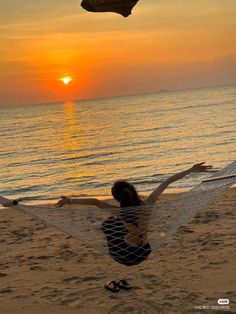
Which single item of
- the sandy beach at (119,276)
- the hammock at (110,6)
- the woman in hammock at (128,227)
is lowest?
the sandy beach at (119,276)

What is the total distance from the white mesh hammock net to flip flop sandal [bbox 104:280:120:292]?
0.43 metres

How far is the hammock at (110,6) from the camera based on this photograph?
2883 mm

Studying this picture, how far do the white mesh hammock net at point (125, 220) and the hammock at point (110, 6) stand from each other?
4.50 ft

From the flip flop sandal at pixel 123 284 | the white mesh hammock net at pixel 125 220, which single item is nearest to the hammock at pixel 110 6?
the white mesh hammock net at pixel 125 220

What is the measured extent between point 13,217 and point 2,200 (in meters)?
4.38

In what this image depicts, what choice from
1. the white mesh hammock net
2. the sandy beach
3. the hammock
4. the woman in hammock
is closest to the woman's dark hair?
the woman in hammock

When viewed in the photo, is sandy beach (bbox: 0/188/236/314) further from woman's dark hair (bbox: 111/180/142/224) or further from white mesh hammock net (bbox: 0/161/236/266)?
woman's dark hair (bbox: 111/180/142/224)

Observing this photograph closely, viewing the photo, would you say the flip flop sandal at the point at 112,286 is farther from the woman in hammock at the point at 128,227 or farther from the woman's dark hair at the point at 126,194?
the woman's dark hair at the point at 126,194

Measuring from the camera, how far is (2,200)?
2.98 metres

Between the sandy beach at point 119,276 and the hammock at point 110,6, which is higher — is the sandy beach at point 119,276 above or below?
below

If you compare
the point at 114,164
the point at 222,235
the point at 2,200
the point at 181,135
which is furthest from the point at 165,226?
the point at 181,135

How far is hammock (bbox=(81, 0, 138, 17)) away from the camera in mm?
2883

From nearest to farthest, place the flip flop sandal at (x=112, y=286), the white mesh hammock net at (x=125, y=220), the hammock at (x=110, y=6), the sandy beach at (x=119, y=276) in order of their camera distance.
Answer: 1. the hammock at (x=110, y=6)
2. the white mesh hammock net at (x=125, y=220)
3. the sandy beach at (x=119, y=276)
4. the flip flop sandal at (x=112, y=286)

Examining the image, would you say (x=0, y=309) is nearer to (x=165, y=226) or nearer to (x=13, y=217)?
(x=165, y=226)
